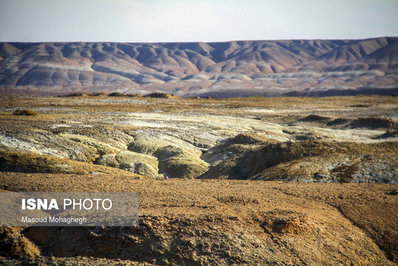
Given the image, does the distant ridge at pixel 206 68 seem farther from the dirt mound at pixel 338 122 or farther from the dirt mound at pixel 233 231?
the dirt mound at pixel 233 231

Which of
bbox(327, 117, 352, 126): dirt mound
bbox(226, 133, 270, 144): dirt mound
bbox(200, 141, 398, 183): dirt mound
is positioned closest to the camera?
bbox(200, 141, 398, 183): dirt mound

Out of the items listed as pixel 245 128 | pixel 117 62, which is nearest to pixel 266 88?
pixel 117 62

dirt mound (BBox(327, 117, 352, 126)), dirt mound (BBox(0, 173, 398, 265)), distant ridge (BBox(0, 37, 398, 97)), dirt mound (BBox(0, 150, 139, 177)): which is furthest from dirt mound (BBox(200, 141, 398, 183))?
distant ridge (BBox(0, 37, 398, 97))

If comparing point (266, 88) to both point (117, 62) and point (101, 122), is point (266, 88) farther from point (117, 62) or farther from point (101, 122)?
point (101, 122)

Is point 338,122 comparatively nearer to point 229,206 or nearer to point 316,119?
point 316,119

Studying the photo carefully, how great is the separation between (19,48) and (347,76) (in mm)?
127121

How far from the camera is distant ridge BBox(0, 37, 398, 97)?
342ft

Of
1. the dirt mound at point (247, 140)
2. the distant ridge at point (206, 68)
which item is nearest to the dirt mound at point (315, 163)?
the dirt mound at point (247, 140)

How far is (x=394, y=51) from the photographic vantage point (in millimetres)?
127125

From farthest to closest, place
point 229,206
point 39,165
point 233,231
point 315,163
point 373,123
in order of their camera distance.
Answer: point 373,123
point 315,163
point 39,165
point 229,206
point 233,231

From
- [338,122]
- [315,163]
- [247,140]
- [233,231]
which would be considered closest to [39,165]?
[233,231]

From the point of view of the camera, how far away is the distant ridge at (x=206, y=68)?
342 ft

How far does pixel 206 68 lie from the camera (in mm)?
149500

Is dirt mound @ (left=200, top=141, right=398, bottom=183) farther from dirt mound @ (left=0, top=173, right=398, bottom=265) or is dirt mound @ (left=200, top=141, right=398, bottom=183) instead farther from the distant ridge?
the distant ridge
